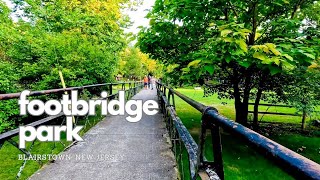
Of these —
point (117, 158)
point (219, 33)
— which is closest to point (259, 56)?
point (219, 33)

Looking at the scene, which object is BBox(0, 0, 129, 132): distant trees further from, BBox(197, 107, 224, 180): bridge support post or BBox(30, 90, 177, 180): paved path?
BBox(197, 107, 224, 180): bridge support post

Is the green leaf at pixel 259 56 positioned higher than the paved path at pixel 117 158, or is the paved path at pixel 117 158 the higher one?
the green leaf at pixel 259 56

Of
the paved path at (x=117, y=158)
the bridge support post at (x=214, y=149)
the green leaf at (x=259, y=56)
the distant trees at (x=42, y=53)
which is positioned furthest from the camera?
the distant trees at (x=42, y=53)

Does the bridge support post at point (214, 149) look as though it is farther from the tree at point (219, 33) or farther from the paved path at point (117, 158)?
the tree at point (219, 33)

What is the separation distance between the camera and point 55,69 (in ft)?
17.9

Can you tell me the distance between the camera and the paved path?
2.76 metres

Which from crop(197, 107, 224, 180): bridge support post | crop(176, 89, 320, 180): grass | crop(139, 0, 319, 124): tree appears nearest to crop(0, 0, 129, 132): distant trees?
crop(139, 0, 319, 124): tree

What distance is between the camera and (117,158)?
3295 mm

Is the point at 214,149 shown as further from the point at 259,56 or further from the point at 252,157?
the point at 252,157

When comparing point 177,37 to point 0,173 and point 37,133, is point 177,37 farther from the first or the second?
point 0,173

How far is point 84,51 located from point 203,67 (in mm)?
3882

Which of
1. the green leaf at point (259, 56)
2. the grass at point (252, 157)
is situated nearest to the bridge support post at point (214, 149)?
the green leaf at point (259, 56)

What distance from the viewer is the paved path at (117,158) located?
2.76 m

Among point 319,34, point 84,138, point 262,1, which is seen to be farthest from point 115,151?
point 319,34
